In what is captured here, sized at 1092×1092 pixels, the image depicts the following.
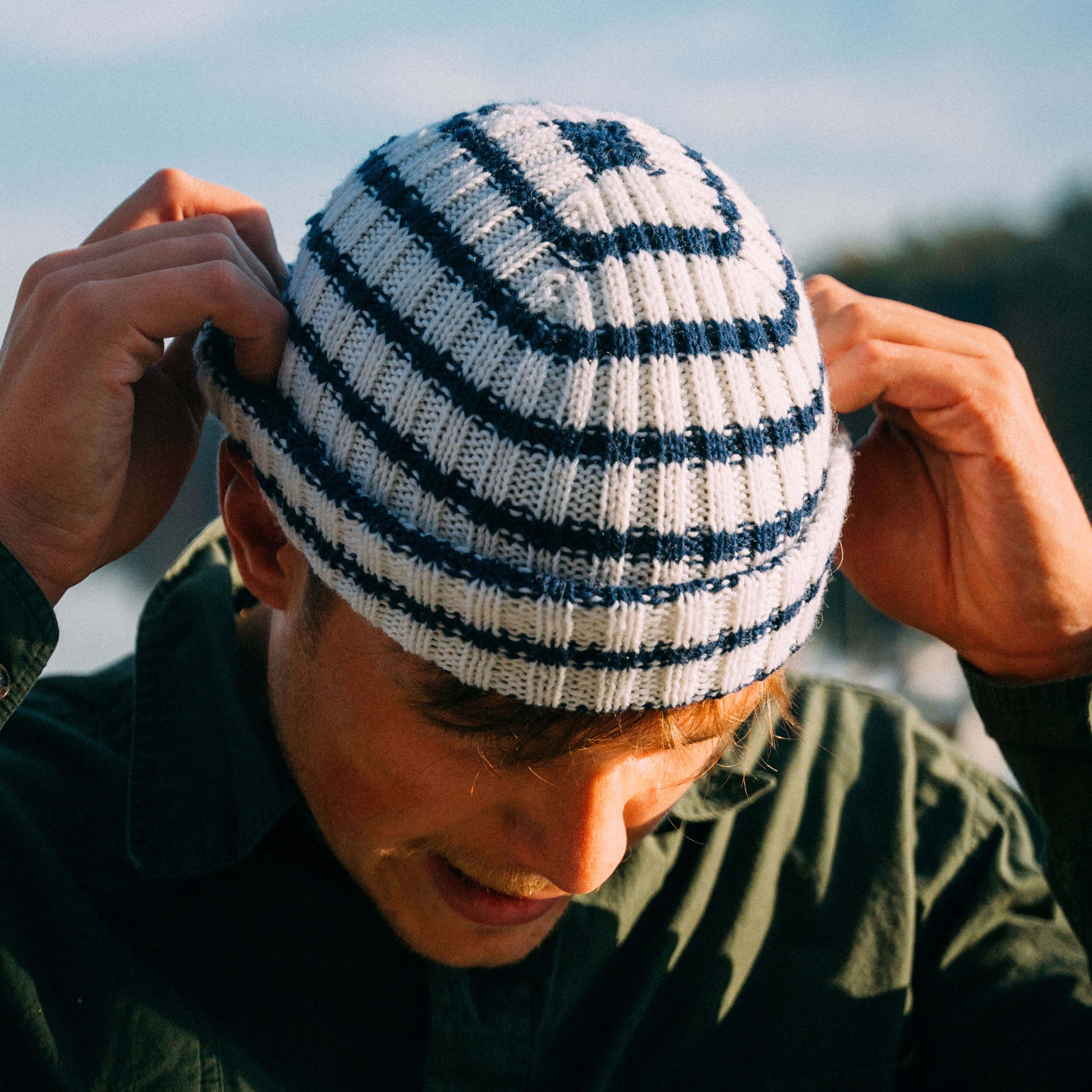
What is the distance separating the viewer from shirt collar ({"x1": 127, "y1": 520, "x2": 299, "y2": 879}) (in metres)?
1.43

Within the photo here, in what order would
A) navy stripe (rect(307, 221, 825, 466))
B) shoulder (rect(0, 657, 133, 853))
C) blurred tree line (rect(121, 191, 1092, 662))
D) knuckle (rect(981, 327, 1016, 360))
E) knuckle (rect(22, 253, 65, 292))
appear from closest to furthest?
navy stripe (rect(307, 221, 825, 466)), knuckle (rect(22, 253, 65, 292)), shoulder (rect(0, 657, 133, 853)), knuckle (rect(981, 327, 1016, 360)), blurred tree line (rect(121, 191, 1092, 662))

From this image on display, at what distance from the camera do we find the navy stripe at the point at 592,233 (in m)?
1.02

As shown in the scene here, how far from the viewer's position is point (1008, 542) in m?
1.58

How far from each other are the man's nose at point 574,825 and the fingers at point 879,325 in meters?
0.69

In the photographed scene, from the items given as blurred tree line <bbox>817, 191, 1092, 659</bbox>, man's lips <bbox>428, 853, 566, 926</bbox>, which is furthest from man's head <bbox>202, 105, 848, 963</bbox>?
blurred tree line <bbox>817, 191, 1092, 659</bbox>

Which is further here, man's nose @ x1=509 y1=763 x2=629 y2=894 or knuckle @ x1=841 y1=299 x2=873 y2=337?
knuckle @ x1=841 y1=299 x2=873 y2=337

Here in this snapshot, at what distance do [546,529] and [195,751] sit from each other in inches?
31.4

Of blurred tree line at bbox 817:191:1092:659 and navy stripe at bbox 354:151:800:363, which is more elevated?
navy stripe at bbox 354:151:800:363

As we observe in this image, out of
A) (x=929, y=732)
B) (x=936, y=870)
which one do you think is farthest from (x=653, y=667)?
(x=929, y=732)

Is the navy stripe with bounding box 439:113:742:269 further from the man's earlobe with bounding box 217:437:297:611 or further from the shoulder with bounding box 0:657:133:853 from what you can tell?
the shoulder with bounding box 0:657:133:853

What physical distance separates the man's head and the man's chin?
14 cm

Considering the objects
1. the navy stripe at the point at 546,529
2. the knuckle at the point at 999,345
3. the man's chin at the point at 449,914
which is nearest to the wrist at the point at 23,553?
the navy stripe at the point at 546,529

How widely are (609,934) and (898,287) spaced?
4.59m

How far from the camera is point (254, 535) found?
1.30 metres
